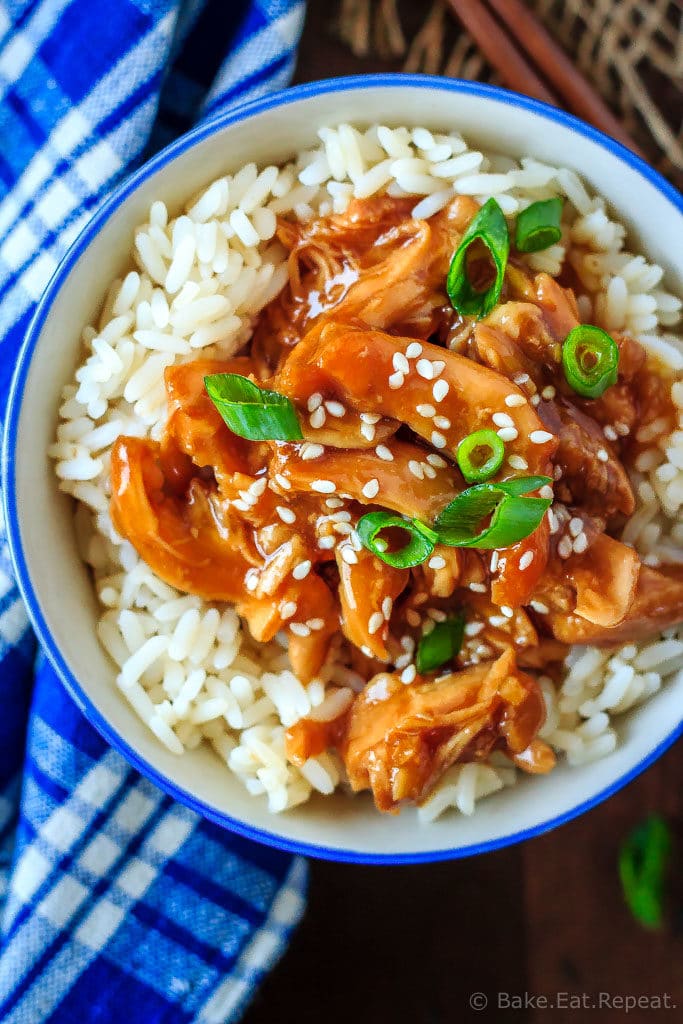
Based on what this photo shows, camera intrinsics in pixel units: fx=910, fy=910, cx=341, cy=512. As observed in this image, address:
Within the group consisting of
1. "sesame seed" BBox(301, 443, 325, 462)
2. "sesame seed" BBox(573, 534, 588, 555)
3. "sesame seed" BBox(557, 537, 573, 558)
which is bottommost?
"sesame seed" BBox(573, 534, 588, 555)

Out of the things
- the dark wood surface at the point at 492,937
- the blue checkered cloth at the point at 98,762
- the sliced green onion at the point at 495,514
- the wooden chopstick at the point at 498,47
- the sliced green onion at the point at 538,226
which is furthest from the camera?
the dark wood surface at the point at 492,937

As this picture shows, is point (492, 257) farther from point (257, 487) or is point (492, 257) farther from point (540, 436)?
point (257, 487)

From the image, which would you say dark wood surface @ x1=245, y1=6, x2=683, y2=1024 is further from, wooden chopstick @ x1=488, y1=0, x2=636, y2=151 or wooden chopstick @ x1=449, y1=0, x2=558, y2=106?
wooden chopstick @ x1=449, y1=0, x2=558, y2=106

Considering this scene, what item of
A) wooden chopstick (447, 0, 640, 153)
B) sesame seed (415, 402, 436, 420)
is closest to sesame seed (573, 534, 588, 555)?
sesame seed (415, 402, 436, 420)

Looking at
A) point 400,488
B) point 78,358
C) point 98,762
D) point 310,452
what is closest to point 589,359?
point 400,488

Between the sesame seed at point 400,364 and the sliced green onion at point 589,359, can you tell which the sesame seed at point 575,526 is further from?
the sesame seed at point 400,364

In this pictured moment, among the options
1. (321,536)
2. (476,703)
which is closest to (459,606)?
(476,703)

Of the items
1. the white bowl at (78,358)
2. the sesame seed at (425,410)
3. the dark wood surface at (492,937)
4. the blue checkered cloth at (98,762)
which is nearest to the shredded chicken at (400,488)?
the sesame seed at (425,410)
